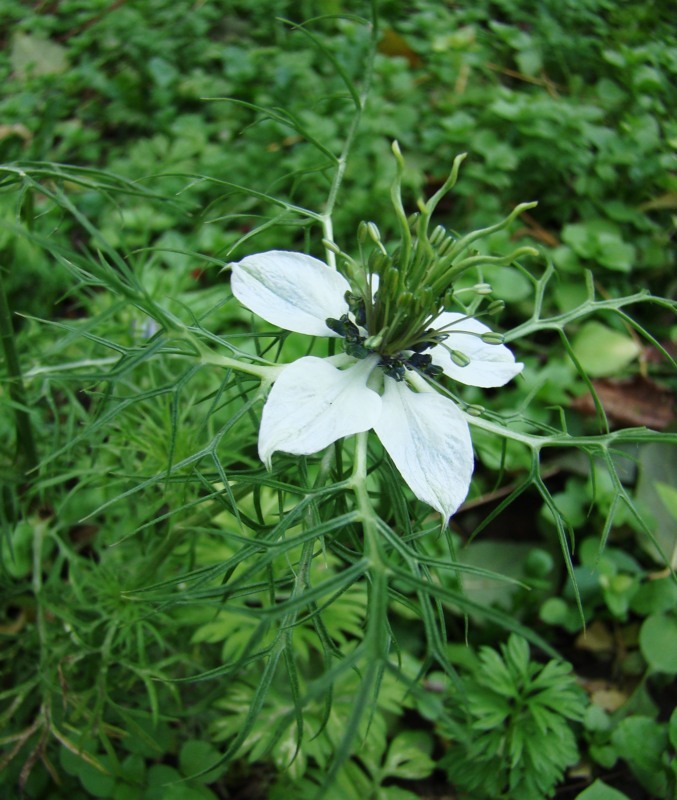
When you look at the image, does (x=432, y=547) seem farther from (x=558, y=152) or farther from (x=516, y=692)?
(x=558, y=152)

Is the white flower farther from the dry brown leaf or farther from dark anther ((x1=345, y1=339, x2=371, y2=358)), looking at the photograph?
the dry brown leaf

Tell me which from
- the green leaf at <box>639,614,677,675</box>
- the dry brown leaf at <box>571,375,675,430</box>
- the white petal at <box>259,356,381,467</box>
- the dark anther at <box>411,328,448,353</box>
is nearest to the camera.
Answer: the white petal at <box>259,356,381,467</box>

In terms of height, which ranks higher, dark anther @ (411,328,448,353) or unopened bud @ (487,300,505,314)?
unopened bud @ (487,300,505,314)

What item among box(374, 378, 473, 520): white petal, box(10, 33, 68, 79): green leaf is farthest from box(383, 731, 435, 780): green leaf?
box(10, 33, 68, 79): green leaf

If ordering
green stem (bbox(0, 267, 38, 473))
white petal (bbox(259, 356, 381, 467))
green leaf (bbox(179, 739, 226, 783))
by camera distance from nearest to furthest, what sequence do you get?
1. white petal (bbox(259, 356, 381, 467))
2. green stem (bbox(0, 267, 38, 473))
3. green leaf (bbox(179, 739, 226, 783))

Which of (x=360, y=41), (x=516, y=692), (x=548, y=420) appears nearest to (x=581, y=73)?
(x=360, y=41)

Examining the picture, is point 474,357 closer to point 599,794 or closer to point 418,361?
point 418,361

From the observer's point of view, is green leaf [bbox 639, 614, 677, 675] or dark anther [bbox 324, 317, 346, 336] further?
green leaf [bbox 639, 614, 677, 675]

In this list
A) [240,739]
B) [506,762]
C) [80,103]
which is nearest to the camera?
[240,739]
